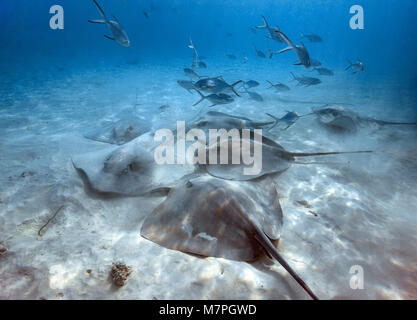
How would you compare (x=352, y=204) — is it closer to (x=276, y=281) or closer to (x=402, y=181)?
(x=402, y=181)

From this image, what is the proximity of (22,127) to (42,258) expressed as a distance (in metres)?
6.38

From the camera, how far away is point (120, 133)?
560 centimetres

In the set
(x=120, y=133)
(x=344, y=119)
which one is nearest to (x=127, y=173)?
(x=120, y=133)

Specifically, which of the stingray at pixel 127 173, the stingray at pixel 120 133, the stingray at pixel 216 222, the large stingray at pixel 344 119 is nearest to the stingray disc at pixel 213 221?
the stingray at pixel 216 222

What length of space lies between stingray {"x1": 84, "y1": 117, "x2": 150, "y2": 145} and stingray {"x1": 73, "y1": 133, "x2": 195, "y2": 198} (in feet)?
5.19

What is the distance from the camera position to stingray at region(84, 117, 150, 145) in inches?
215

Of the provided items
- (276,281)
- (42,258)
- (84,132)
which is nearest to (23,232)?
(42,258)

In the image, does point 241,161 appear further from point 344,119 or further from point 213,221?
point 344,119

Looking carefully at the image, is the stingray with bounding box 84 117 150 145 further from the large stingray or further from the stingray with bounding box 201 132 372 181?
the large stingray

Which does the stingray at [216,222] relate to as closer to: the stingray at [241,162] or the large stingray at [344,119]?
the stingray at [241,162]

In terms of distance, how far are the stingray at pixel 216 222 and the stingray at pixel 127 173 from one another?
667mm
